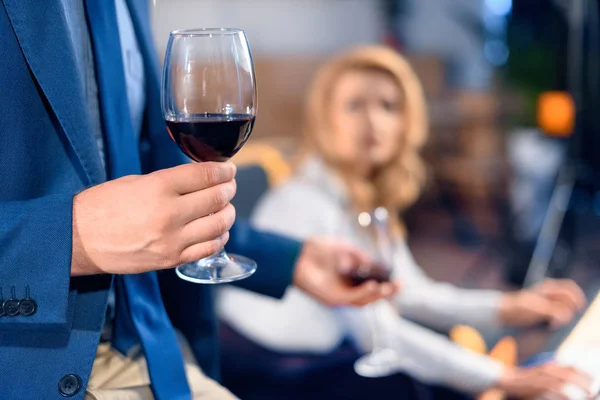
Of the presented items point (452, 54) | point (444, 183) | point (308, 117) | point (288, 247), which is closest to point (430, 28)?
point (452, 54)

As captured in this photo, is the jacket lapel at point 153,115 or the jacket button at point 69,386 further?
the jacket lapel at point 153,115

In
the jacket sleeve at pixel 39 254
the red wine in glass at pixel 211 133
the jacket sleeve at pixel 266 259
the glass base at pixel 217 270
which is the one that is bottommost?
the jacket sleeve at pixel 266 259

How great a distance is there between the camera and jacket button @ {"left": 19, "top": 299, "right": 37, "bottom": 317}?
0.77 metres

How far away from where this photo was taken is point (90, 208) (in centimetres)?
74

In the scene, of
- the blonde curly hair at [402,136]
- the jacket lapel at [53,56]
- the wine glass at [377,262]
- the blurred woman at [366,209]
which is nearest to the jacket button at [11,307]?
the jacket lapel at [53,56]

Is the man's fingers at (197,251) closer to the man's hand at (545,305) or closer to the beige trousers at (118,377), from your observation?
the beige trousers at (118,377)

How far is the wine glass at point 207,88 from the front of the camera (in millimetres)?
775

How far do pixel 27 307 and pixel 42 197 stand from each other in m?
0.14

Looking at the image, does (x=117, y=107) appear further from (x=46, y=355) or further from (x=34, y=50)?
(x=46, y=355)

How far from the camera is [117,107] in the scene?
3.18ft

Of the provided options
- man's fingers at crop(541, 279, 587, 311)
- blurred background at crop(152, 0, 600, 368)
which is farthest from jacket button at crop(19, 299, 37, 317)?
blurred background at crop(152, 0, 600, 368)

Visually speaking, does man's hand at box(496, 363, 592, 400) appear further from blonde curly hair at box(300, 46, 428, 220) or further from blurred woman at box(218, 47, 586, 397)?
blonde curly hair at box(300, 46, 428, 220)

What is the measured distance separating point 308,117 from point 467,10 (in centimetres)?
553

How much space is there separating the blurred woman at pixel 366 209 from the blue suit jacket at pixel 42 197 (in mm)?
910
